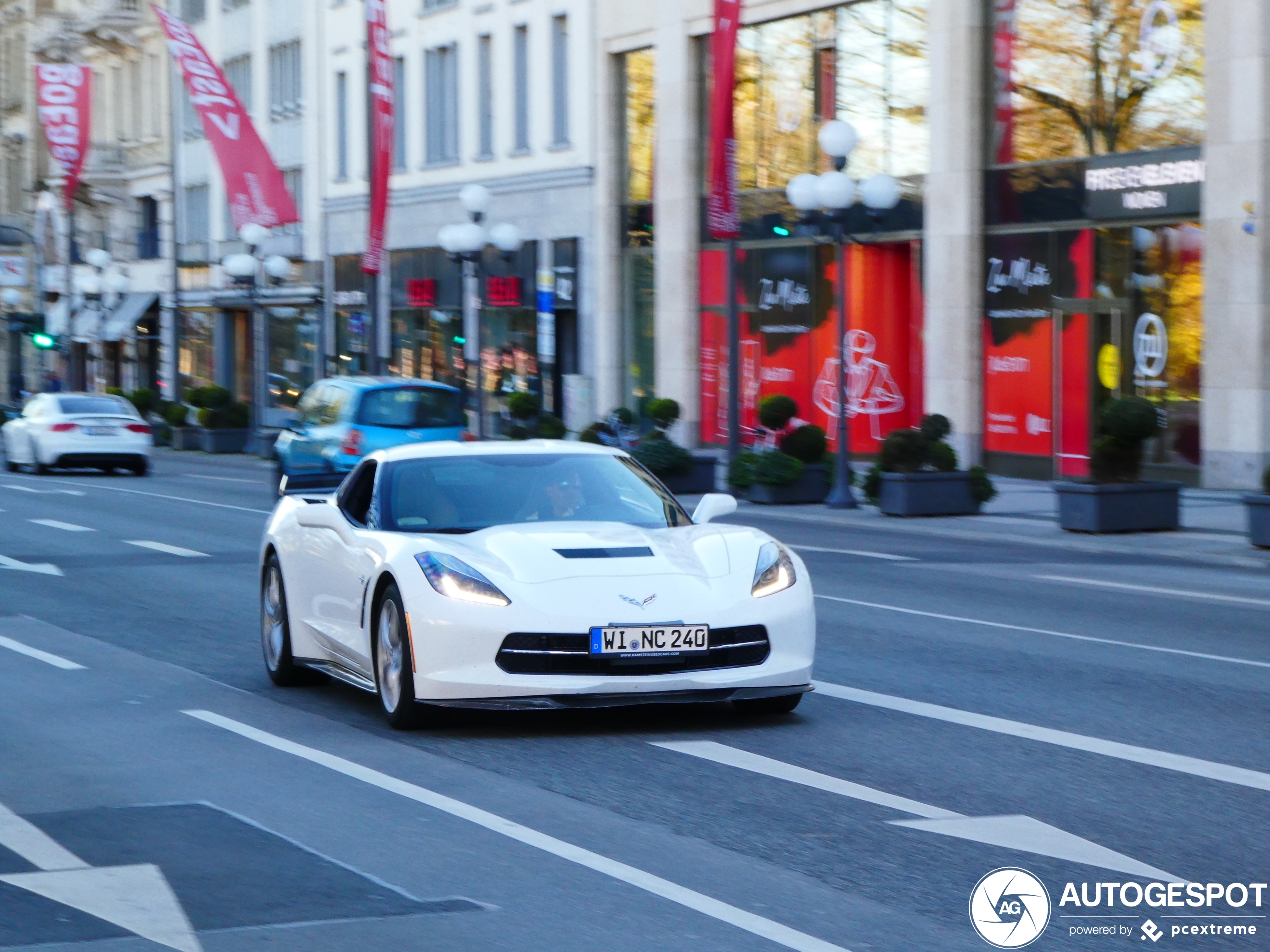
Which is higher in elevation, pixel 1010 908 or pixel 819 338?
pixel 819 338

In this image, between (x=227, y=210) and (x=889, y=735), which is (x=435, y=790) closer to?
(x=889, y=735)

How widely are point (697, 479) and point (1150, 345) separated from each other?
6360 millimetres

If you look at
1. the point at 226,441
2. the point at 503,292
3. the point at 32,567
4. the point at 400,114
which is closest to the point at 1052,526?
the point at 32,567

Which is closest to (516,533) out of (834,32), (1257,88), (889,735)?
(889,735)

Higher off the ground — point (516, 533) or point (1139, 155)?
point (1139, 155)

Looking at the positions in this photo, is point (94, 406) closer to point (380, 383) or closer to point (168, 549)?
point (380, 383)

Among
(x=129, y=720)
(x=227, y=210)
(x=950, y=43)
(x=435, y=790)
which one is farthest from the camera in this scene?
(x=227, y=210)

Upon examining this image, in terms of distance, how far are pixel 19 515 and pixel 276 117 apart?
36.7 meters

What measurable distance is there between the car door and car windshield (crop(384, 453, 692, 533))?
0.23m

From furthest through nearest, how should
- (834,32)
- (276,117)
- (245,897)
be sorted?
(276,117), (834,32), (245,897)

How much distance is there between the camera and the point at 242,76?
205 ft

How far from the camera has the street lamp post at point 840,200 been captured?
81.8ft

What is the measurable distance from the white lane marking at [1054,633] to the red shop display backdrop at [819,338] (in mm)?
19460

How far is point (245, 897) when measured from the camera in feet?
19.4
